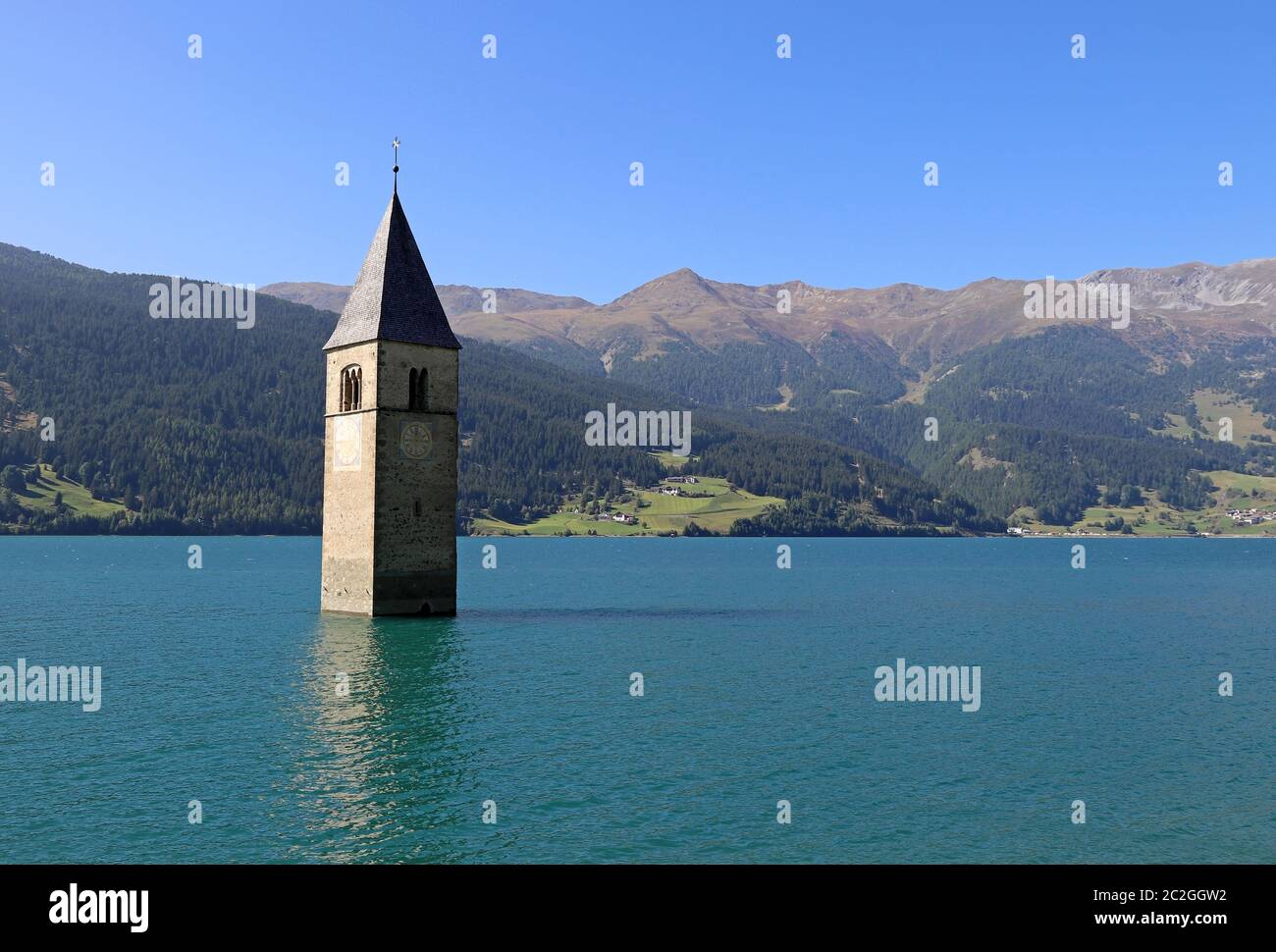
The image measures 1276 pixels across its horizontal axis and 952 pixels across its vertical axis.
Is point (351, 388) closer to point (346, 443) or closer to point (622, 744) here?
point (346, 443)

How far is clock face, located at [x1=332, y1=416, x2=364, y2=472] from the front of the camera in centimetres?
6831

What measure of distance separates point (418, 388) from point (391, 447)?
459 centimetres

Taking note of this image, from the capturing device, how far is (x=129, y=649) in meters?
61.3

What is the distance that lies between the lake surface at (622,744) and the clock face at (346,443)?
399 inches

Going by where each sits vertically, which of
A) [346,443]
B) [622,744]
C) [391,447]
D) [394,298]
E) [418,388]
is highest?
[394,298]

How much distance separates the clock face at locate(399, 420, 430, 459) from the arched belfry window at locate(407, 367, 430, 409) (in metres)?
1.32

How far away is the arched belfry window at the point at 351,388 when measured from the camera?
69.4 metres

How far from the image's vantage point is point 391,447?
220ft

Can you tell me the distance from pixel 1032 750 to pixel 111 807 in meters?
28.3

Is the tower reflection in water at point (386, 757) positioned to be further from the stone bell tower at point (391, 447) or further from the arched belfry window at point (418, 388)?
the arched belfry window at point (418, 388)
